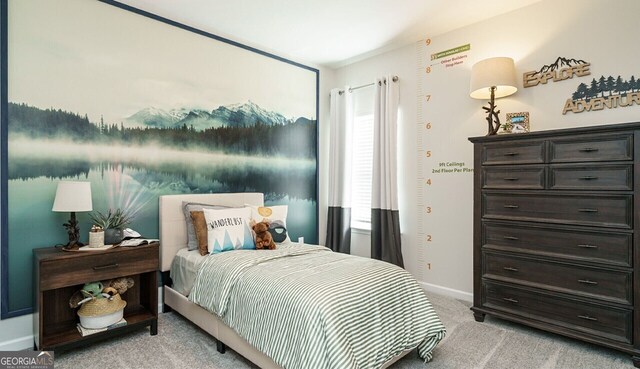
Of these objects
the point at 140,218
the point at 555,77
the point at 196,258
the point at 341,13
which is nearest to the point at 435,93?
the point at 555,77

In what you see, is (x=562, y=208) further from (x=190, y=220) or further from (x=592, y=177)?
(x=190, y=220)

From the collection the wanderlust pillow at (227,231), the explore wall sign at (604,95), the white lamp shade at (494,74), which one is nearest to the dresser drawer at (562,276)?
the explore wall sign at (604,95)

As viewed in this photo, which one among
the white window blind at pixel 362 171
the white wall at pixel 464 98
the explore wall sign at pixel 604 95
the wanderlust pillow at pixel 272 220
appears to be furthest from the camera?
the white window blind at pixel 362 171

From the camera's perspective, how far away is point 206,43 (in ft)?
11.2

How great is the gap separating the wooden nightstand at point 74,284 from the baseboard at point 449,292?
268cm

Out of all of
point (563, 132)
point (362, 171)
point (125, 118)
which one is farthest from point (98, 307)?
point (563, 132)

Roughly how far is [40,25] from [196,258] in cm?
208

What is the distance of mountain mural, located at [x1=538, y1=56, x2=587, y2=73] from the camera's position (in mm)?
2779

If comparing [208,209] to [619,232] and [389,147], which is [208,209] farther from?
[619,232]

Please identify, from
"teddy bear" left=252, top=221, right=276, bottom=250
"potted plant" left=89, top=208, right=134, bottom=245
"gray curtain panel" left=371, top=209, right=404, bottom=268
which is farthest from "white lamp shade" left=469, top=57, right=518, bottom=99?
"potted plant" left=89, top=208, right=134, bottom=245

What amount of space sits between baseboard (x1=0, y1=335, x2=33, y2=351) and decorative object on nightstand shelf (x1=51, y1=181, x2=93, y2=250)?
72 centimetres

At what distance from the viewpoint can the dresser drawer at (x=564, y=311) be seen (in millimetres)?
2254

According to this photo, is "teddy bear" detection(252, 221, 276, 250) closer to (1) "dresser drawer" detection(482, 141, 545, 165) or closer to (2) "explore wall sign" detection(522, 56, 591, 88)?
(1) "dresser drawer" detection(482, 141, 545, 165)

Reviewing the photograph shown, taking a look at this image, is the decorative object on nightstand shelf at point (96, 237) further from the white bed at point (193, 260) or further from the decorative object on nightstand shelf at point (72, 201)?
the white bed at point (193, 260)
